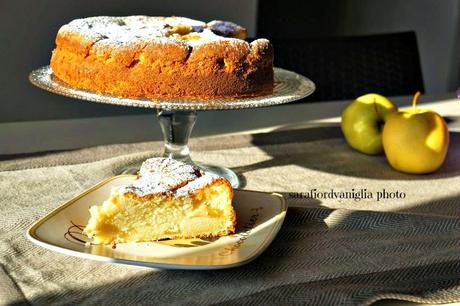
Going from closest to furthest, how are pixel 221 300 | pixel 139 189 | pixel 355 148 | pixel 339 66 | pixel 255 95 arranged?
pixel 221 300 → pixel 139 189 → pixel 255 95 → pixel 355 148 → pixel 339 66

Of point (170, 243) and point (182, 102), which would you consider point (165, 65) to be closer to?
point (182, 102)

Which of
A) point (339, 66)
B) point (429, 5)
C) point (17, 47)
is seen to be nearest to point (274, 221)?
point (17, 47)

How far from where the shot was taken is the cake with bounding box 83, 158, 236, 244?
920 millimetres

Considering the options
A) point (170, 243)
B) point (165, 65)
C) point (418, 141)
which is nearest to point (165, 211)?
point (170, 243)

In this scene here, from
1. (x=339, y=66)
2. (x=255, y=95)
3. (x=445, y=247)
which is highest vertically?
(x=255, y=95)

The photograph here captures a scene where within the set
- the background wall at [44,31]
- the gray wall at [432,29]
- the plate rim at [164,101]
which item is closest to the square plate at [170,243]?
the plate rim at [164,101]

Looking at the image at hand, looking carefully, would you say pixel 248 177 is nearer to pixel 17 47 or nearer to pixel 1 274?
pixel 1 274

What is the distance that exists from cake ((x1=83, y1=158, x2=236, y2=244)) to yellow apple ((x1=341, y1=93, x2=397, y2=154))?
23.2 inches

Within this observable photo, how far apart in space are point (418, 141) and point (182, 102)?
487mm

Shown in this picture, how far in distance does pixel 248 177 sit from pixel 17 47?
927mm

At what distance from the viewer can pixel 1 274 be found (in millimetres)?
868

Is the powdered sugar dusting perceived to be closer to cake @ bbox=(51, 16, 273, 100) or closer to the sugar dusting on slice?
cake @ bbox=(51, 16, 273, 100)

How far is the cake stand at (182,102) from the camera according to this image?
1.11m

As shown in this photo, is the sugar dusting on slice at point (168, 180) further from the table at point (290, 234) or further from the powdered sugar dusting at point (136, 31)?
the powdered sugar dusting at point (136, 31)
